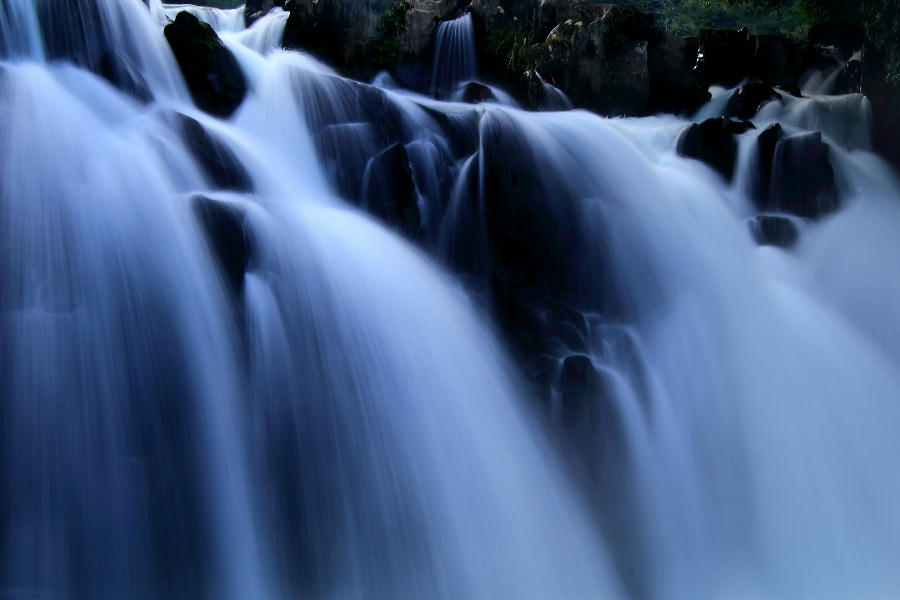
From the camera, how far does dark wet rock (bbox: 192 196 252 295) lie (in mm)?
5797

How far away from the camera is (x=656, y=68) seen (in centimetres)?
1202

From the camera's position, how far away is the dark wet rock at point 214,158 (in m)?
6.89

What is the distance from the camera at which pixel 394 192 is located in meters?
7.69

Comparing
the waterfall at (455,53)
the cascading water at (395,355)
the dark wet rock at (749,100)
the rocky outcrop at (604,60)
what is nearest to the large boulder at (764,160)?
the cascading water at (395,355)

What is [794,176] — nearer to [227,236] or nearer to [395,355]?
[395,355]

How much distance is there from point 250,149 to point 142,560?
4.14m

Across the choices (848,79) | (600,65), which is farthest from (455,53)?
(848,79)

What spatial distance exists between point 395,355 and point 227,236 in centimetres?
141

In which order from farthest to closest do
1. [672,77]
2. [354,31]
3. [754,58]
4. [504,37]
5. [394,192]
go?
[754,58], [672,77], [504,37], [354,31], [394,192]

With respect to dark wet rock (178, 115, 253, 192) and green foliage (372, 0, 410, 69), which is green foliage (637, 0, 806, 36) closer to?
green foliage (372, 0, 410, 69)

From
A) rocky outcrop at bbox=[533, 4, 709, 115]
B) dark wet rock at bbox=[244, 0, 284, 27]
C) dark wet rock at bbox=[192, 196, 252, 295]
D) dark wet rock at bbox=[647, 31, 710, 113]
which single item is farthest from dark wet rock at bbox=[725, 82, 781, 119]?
dark wet rock at bbox=[192, 196, 252, 295]

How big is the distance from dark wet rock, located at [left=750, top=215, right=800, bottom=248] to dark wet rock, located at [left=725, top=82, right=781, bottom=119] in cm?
332

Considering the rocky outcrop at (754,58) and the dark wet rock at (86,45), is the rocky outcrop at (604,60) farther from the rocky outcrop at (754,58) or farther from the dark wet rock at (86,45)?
the dark wet rock at (86,45)

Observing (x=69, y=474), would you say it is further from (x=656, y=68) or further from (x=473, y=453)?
(x=656, y=68)
